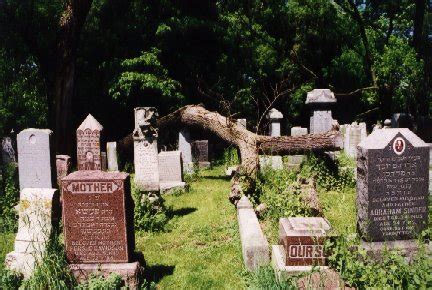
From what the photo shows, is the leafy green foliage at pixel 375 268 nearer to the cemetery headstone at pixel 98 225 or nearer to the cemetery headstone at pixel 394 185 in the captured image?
the cemetery headstone at pixel 394 185

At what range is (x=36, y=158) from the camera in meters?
7.88

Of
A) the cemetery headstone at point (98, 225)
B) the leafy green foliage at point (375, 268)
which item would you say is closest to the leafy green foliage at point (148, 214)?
the cemetery headstone at point (98, 225)

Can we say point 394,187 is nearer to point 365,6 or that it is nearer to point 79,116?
point 79,116

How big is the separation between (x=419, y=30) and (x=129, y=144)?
14.6 m

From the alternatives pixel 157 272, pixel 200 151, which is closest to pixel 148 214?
pixel 157 272

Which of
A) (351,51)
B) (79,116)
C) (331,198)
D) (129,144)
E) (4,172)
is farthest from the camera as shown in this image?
(351,51)

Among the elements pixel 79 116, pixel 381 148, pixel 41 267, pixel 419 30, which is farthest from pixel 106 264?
pixel 419 30

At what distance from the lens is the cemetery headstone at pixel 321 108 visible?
11914 mm

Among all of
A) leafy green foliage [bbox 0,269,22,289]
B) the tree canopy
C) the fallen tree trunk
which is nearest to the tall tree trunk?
the tree canopy

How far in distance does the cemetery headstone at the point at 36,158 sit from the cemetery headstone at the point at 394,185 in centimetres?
588

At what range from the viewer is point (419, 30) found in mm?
18984

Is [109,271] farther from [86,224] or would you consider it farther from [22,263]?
[22,263]

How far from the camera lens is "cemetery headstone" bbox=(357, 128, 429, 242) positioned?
5.10 metres

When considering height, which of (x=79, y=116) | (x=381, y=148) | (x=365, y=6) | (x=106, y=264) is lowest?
(x=106, y=264)
